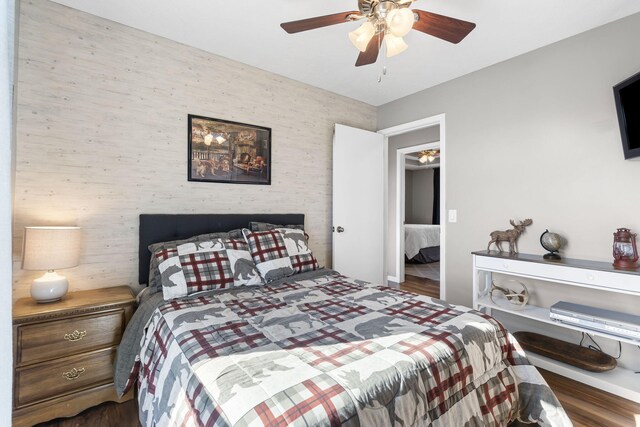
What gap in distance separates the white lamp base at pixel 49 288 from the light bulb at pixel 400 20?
2.45 metres

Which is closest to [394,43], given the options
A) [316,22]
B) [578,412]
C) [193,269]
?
[316,22]

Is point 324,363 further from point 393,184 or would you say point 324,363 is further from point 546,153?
point 393,184

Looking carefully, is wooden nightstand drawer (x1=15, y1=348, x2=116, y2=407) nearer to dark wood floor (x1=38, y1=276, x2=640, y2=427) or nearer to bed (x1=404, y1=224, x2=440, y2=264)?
dark wood floor (x1=38, y1=276, x2=640, y2=427)

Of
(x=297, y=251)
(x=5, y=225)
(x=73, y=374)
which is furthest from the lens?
(x=297, y=251)

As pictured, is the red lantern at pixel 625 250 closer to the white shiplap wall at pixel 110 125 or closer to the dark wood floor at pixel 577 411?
the dark wood floor at pixel 577 411

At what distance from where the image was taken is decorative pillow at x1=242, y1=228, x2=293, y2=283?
2.27m

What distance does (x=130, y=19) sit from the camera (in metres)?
2.16

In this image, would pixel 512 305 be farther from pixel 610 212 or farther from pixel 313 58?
pixel 313 58

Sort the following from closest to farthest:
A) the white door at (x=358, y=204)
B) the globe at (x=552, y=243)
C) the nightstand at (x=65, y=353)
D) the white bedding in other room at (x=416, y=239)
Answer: the nightstand at (x=65, y=353) < the globe at (x=552, y=243) < the white door at (x=358, y=204) < the white bedding in other room at (x=416, y=239)

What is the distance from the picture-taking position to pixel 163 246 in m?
2.14

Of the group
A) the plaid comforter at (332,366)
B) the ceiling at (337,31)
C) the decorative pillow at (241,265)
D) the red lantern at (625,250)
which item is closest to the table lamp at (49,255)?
the plaid comforter at (332,366)

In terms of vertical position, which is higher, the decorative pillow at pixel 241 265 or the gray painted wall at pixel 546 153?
the gray painted wall at pixel 546 153

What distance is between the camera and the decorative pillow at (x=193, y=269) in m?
1.89

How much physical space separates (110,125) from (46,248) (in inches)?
38.4
